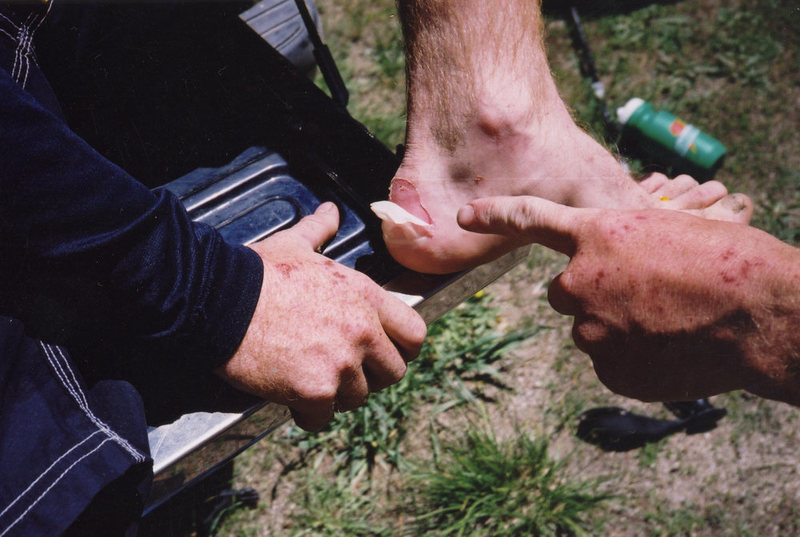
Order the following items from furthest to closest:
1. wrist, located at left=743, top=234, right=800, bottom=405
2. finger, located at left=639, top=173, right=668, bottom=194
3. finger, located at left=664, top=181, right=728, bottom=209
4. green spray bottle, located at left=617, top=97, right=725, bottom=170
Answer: green spray bottle, located at left=617, top=97, right=725, bottom=170 < finger, located at left=639, top=173, right=668, bottom=194 < finger, located at left=664, top=181, right=728, bottom=209 < wrist, located at left=743, top=234, right=800, bottom=405

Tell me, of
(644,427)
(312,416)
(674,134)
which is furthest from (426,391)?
(674,134)

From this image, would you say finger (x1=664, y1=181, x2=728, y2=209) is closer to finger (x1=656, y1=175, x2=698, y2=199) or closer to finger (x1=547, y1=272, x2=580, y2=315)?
finger (x1=656, y1=175, x2=698, y2=199)

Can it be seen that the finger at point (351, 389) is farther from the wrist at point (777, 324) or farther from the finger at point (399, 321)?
the wrist at point (777, 324)

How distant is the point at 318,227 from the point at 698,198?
86 centimetres

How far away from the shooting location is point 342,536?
1.53 m

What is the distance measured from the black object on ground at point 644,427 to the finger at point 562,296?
788 millimetres

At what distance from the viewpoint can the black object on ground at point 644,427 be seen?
159cm

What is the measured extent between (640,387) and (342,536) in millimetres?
981

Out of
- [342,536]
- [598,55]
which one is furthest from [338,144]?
[598,55]

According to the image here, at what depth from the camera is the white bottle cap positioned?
2.10 meters

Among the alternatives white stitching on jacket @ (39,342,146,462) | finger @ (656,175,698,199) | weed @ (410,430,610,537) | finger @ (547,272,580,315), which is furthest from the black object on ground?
white stitching on jacket @ (39,342,146,462)

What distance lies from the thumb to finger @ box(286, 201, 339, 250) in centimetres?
32

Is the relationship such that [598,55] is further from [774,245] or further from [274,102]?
[774,245]

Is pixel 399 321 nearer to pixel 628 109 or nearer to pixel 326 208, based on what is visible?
pixel 326 208
